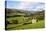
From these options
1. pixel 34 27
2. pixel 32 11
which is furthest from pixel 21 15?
pixel 34 27

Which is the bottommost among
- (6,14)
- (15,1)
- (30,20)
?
(30,20)

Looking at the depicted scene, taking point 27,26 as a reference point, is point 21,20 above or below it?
above

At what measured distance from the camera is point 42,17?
140 cm

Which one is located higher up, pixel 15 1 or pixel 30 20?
pixel 15 1

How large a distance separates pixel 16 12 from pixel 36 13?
37 centimetres

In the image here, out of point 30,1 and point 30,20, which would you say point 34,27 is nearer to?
point 30,20

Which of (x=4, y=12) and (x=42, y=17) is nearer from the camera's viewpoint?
(x=4, y=12)

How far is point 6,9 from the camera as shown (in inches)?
51.1

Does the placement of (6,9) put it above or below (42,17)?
above

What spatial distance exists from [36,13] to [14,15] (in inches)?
16.0

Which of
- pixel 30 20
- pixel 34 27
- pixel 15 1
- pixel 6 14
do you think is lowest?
pixel 34 27

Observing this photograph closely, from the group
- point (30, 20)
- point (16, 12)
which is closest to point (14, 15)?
point (16, 12)
